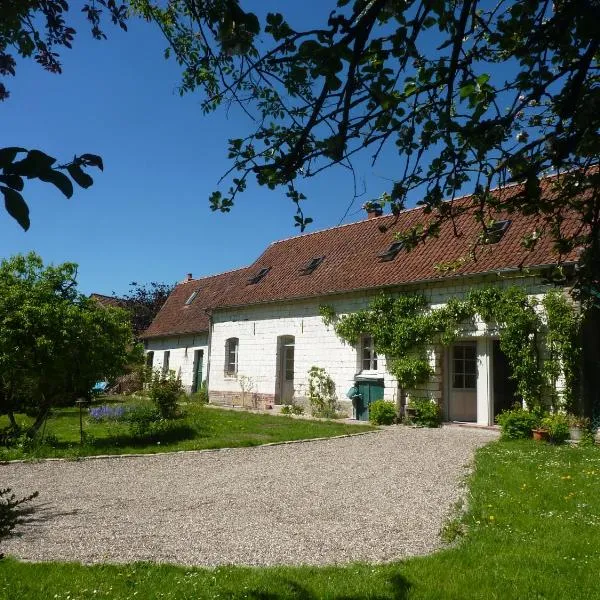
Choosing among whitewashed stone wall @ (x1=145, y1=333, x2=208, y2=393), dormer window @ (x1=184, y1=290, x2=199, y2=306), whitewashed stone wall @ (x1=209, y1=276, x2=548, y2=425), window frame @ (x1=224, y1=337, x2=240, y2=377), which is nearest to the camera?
whitewashed stone wall @ (x1=209, y1=276, x2=548, y2=425)

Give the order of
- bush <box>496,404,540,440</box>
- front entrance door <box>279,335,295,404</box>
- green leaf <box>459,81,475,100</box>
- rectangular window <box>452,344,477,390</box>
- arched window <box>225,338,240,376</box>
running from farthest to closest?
arched window <box>225,338,240,376</box> < front entrance door <box>279,335,295,404</box> < rectangular window <box>452,344,477,390</box> < bush <box>496,404,540,440</box> < green leaf <box>459,81,475,100</box>

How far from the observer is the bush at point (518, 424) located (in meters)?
11.1

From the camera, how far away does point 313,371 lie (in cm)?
1664

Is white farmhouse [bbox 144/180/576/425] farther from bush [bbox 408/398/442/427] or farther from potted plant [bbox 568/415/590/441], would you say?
potted plant [bbox 568/415/590/441]

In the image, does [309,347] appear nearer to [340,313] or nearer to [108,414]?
[340,313]

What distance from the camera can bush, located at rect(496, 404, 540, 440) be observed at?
1115 cm

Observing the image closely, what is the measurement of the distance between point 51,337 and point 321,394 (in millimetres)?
8812

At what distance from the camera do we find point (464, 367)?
44.7 ft

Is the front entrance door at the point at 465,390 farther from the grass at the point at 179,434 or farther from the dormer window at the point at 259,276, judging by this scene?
the dormer window at the point at 259,276

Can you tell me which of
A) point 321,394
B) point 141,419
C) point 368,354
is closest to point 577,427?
point 368,354

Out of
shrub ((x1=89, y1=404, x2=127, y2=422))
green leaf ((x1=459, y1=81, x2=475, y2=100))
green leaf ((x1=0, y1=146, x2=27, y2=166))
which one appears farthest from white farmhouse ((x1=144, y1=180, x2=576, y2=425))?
green leaf ((x1=0, y1=146, x2=27, y2=166))

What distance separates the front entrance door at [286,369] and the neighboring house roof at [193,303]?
398 cm

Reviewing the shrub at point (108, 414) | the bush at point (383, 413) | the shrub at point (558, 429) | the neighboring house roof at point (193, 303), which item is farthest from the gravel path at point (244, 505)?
the neighboring house roof at point (193, 303)

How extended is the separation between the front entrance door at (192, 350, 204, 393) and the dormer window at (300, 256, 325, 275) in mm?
7386
